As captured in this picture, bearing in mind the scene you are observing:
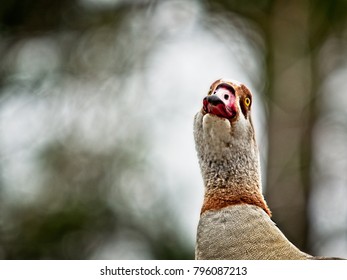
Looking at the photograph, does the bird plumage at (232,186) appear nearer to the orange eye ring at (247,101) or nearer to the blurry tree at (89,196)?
the orange eye ring at (247,101)

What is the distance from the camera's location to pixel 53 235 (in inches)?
410

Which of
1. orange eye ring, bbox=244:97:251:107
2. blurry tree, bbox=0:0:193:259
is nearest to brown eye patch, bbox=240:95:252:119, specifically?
orange eye ring, bbox=244:97:251:107

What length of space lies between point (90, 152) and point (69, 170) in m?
0.31

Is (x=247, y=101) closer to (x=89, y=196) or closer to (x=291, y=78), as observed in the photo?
(x=89, y=196)

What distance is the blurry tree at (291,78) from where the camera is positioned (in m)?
10.1

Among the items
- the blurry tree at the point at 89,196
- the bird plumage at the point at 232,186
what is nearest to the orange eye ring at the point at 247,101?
the bird plumage at the point at 232,186

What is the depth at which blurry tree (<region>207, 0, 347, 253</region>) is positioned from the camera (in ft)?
33.0

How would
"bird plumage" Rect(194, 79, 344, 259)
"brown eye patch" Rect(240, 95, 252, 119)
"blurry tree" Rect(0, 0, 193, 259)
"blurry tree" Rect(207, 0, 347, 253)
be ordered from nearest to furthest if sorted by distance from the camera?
"bird plumage" Rect(194, 79, 344, 259), "brown eye patch" Rect(240, 95, 252, 119), "blurry tree" Rect(207, 0, 347, 253), "blurry tree" Rect(0, 0, 193, 259)

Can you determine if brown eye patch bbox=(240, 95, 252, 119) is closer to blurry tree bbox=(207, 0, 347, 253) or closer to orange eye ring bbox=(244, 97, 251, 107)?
orange eye ring bbox=(244, 97, 251, 107)

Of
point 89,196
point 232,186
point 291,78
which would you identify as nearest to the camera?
point 232,186

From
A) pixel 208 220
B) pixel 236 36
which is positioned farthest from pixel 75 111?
pixel 208 220

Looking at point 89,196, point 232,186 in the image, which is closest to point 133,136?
point 89,196

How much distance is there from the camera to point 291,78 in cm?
1111
